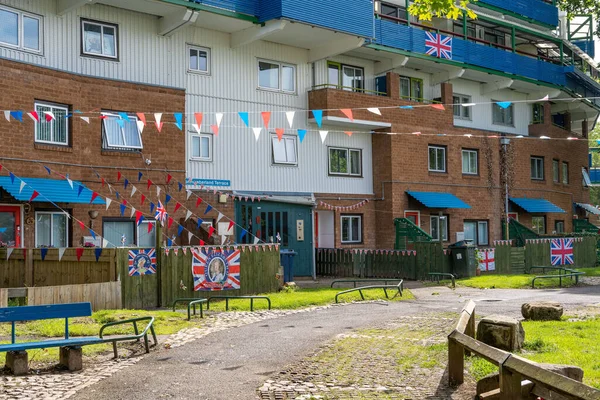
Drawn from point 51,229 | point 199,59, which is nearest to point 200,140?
point 199,59

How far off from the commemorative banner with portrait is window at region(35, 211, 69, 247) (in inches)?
193

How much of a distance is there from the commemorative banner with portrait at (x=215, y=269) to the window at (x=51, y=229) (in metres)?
4.91

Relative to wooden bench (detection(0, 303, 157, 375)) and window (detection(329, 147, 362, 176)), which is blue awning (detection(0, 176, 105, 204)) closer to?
wooden bench (detection(0, 303, 157, 375))

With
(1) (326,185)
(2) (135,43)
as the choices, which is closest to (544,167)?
(1) (326,185)

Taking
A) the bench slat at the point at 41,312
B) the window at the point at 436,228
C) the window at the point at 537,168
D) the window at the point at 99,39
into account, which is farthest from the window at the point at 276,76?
the bench slat at the point at 41,312

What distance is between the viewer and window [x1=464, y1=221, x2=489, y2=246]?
3444cm

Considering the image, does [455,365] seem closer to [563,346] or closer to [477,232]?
[563,346]

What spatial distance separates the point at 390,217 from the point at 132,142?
11.7m

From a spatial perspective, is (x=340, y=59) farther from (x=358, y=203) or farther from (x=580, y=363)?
(x=580, y=363)

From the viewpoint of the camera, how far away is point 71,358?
10094 mm

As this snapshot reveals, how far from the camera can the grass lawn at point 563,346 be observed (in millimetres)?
9492

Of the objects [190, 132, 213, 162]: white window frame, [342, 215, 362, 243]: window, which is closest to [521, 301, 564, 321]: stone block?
[190, 132, 213, 162]: white window frame

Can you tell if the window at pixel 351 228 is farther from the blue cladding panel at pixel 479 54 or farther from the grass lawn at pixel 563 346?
the grass lawn at pixel 563 346

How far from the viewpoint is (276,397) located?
8445mm
